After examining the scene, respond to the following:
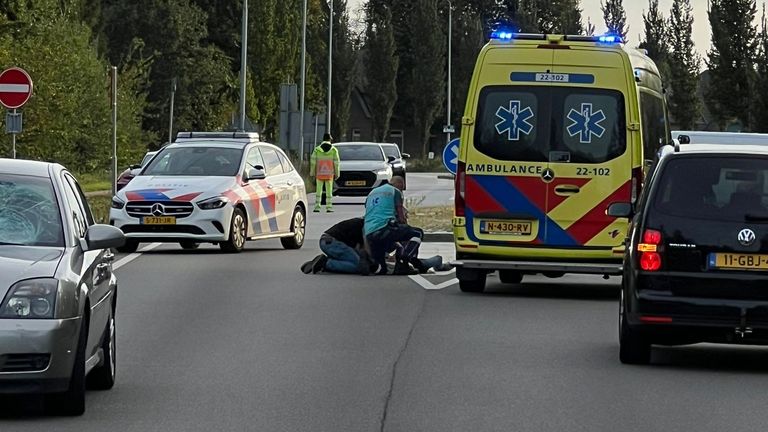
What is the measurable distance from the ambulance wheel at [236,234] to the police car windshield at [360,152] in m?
22.6

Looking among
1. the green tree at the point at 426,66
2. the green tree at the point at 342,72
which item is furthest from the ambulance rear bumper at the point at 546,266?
the green tree at the point at 426,66

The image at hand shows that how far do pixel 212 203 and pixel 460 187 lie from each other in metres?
6.09

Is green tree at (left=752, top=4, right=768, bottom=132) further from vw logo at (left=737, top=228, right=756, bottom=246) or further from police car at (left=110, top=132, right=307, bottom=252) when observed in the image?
vw logo at (left=737, top=228, right=756, bottom=246)

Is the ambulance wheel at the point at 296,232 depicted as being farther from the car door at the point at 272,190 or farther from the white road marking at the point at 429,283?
the white road marking at the point at 429,283

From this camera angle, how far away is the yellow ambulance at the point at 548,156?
19.1 metres

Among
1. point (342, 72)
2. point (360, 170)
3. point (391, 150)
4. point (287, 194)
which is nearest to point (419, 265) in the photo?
point (287, 194)

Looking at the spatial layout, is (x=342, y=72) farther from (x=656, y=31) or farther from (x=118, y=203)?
(x=118, y=203)

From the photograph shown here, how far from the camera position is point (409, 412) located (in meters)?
10.6

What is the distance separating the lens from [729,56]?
230 ft

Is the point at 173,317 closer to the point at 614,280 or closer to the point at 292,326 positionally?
the point at 292,326

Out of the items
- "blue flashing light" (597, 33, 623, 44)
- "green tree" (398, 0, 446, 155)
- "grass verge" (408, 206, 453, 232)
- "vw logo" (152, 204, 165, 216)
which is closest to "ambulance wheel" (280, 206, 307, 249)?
"vw logo" (152, 204, 165, 216)

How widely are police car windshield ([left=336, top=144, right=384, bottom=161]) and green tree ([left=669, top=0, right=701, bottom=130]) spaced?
37.1 metres

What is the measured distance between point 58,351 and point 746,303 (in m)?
5.16

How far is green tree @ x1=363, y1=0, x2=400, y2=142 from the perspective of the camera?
11362cm
